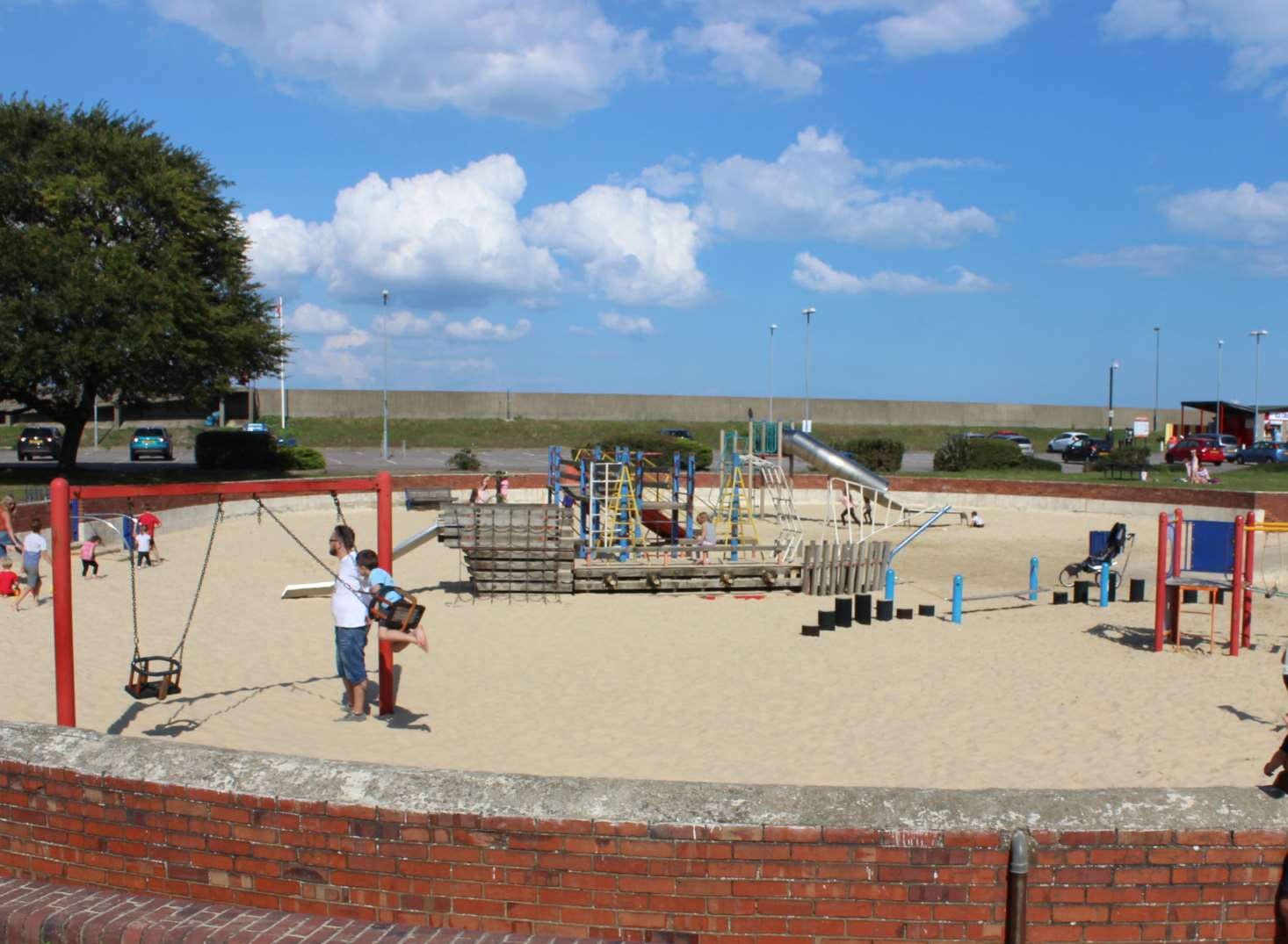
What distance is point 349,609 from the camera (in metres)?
9.77

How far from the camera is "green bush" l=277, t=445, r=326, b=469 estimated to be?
136 ft

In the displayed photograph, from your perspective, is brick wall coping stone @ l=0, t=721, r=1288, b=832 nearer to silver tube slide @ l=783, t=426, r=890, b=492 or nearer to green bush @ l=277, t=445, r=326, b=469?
silver tube slide @ l=783, t=426, r=890, b=492

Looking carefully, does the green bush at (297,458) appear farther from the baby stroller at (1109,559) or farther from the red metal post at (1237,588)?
the red metal post at (1237,588)

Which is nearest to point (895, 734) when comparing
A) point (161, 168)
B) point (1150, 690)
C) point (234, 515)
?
point (1150, 690)

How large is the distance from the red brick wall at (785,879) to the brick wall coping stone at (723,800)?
0.12 ft

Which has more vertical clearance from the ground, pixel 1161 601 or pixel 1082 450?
pixel 1082 450

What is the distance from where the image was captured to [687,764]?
9.20 metres

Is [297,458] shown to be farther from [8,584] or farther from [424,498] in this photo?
[8,584]

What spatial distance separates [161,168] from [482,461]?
20.4 m

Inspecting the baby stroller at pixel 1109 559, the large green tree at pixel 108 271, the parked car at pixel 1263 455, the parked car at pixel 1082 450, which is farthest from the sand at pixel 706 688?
the parked car at pixel 1082 450

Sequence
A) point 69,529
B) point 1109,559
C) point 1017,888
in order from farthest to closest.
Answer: point 1109,559
point 69,529
point 1017,888

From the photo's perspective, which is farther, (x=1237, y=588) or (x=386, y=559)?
(x=1237, y=588)

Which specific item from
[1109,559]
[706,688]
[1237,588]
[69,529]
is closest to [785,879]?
[69,529]

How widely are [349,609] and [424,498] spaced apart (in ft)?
73.8
